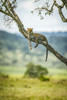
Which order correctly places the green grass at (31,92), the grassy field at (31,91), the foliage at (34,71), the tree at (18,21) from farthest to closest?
the foliage at (34,71) < the grassy field at (31,91) < the green grass at (31,92) < the tree at (18,21)

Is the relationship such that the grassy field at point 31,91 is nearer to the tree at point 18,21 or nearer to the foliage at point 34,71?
the tree at point 18,21

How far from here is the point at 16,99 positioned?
2194 centimetres

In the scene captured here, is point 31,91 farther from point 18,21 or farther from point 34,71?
point 34,71

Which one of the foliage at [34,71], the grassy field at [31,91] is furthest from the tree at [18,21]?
the foliage at [34,71]

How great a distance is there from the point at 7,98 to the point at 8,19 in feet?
38.5

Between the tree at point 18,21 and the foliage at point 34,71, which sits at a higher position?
the tree at point 18,21

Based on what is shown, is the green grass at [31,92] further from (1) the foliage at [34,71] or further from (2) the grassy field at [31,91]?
(1) the foliage at [34,71]

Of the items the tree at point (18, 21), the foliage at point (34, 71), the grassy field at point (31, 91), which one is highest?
the tree at point (18, 21)

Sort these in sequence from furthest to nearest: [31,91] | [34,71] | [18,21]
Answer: [34,71]
[31,91]
[18,21]

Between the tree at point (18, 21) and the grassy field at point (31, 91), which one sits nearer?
the tree at point (18, 21)

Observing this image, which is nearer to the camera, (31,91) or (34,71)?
(31,91)

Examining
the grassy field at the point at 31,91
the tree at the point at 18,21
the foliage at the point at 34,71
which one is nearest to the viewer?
the tree at the point at 18,21

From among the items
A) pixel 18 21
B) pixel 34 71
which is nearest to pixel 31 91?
pixel 18 21

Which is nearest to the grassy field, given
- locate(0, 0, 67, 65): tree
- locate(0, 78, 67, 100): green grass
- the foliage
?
locate(0, 78, 67, 100): green grass
